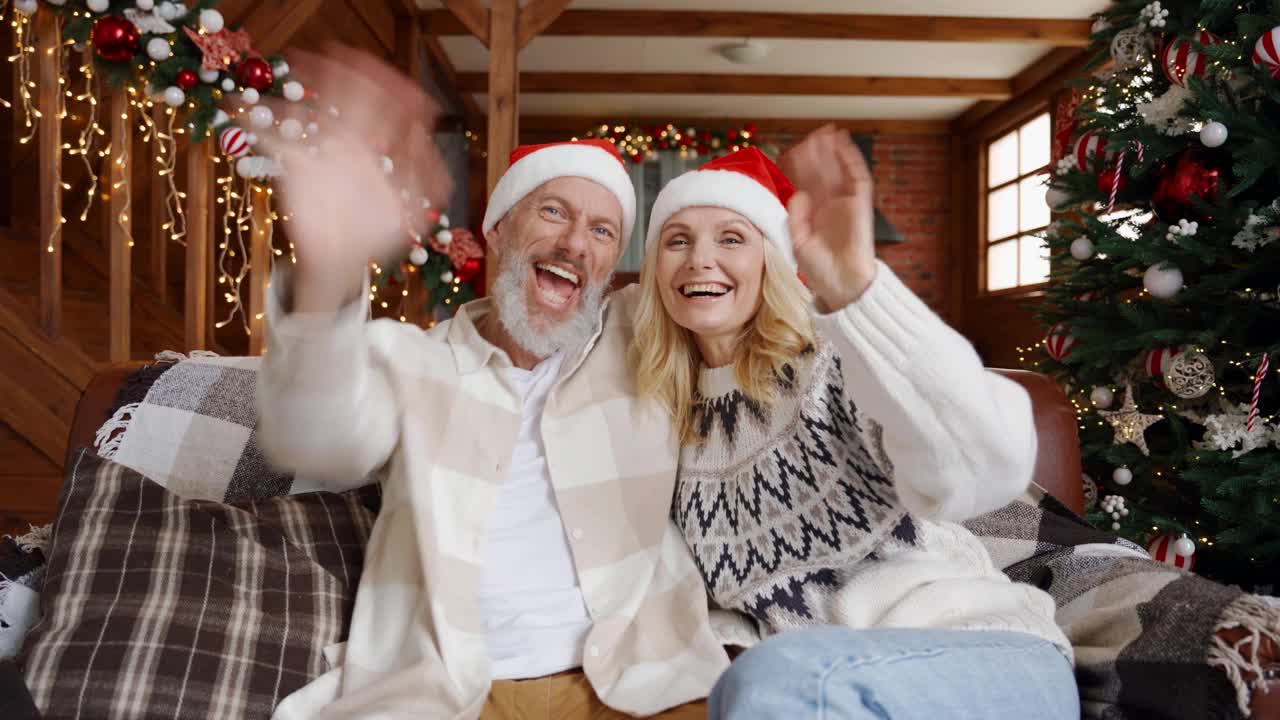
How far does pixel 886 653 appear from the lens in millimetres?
1011

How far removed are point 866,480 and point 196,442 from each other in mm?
1204

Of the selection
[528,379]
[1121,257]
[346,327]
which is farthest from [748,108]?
[346,327]

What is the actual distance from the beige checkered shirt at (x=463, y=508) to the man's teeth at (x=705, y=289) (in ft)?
0.81

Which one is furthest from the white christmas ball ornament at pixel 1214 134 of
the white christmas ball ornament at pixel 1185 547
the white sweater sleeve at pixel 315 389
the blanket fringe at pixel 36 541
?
the blanket fringe at pixel 36 541

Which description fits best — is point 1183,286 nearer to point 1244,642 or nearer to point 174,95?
point 1244,642

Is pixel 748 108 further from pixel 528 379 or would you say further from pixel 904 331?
pixel 904 331

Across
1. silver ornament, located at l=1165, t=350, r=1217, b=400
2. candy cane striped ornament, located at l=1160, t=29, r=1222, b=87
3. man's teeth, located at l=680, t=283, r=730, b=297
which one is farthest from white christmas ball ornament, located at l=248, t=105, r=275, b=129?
silver ornament, located at l=1165, t=350, r=1217, b=400

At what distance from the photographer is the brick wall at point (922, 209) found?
26.3 feet

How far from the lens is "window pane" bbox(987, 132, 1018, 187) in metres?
7.18

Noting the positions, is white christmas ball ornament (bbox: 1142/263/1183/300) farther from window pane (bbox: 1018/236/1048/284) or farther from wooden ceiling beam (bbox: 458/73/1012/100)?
wooden ceiling beam (bbox: 458/73/1012/100)

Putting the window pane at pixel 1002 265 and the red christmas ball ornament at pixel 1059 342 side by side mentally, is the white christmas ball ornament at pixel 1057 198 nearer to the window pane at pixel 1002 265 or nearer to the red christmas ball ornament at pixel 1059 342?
the red christmas ball ornament at pixel 1059 342

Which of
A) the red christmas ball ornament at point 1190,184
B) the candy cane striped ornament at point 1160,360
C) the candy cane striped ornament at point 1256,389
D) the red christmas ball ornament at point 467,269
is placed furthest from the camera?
the red christmas ball ornament at point 467,269

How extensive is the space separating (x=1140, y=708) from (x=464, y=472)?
1.08m

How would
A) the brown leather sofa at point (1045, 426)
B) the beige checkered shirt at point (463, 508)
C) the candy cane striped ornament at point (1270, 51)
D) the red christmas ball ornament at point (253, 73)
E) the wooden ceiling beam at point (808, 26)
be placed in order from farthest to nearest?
the wooden ceiling beam at point (808, 26)
the red christmas ball ornament at point (253, 73)
the candy cane striped ornament at point (1270, 51)
the brown leather sofa at point (1045, 426)
the beige checkered shirt at point (463, 508)
